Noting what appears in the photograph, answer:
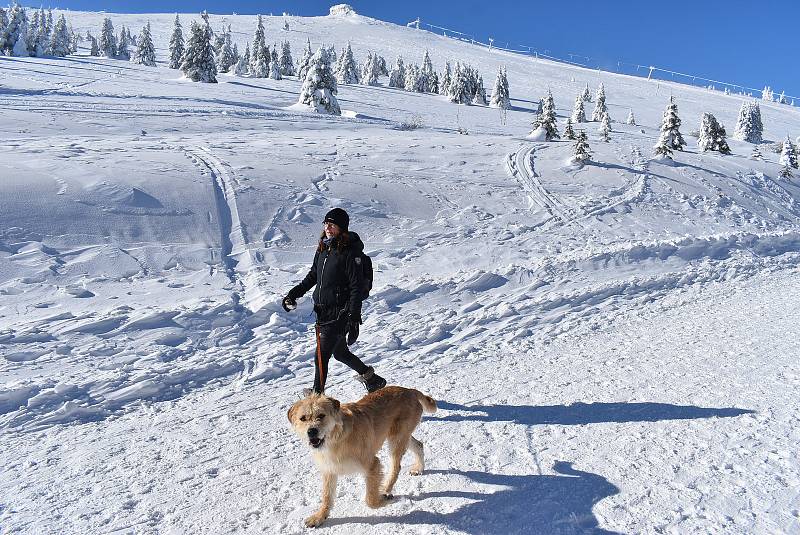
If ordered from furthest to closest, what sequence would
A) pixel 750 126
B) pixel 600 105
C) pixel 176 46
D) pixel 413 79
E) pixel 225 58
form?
1. pixel 413 79
2. pixel 225 58
3. pixel 176 46
4. pixel 600 105
5. pixel 750 126

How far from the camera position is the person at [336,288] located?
16.9ft

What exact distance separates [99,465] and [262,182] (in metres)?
10.9

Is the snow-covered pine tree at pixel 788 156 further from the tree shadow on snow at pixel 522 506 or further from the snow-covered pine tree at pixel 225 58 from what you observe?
the snow-covered pine tree at pixel 225 58

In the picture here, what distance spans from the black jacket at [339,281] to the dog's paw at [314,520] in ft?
6.28

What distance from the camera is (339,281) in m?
5.20

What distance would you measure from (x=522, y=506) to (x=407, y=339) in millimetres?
3987

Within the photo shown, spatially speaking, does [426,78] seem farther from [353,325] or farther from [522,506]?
[522,506]

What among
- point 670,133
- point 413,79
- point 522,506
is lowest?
point 522,506

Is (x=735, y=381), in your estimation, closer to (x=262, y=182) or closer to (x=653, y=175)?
(x=262, y=182)

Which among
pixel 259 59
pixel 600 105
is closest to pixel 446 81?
pixel 600 105

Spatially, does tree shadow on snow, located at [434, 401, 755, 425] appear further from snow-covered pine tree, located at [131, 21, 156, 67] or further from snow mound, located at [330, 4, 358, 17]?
snow mound, located at [330, 4, 358, 17]

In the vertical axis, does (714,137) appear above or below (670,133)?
above

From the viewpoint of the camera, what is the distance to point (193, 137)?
2120cm

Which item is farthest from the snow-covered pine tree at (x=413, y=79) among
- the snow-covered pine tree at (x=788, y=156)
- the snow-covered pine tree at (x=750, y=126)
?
the snow-covered pine tree at (x=788, y=156)
